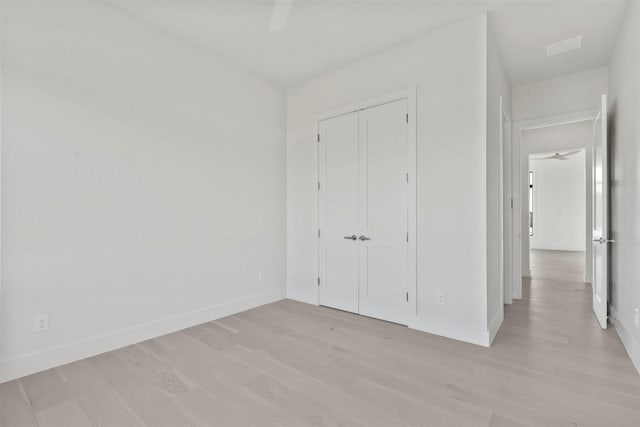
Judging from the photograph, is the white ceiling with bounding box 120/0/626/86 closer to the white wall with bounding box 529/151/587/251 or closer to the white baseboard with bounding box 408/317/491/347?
the white baseboard with bounding box 408/317/491/347

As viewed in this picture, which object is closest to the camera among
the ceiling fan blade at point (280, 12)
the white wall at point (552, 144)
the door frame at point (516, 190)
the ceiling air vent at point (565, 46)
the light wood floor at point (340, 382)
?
the light wood floor at point (340, 382)

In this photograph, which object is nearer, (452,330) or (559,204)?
(452,330)

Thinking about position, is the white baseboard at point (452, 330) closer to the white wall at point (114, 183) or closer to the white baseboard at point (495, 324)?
the white baseboard at point (495, 324)

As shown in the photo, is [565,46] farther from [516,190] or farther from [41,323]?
[41,323]

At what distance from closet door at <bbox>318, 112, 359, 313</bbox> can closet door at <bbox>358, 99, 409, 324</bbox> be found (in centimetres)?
10

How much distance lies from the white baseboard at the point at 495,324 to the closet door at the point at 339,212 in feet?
4.51

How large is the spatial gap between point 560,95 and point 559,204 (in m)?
7.10

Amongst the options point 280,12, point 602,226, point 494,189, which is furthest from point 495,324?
point 280,12

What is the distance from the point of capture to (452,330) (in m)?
2.88

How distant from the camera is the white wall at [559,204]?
930 centimetres

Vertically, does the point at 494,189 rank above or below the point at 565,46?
below

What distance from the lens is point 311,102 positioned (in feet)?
13.3

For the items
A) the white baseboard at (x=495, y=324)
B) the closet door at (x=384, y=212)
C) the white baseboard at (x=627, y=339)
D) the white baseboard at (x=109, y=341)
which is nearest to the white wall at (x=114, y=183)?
the white baseboard at (x=109, y=341)

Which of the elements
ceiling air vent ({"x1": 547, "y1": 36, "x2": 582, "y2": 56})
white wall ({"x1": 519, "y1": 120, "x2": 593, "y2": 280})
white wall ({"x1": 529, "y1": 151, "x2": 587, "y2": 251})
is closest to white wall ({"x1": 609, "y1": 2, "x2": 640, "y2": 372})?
ceiling air vent ({"x1": 547, "y1": 36, "x2": 582, "y2": 56})
